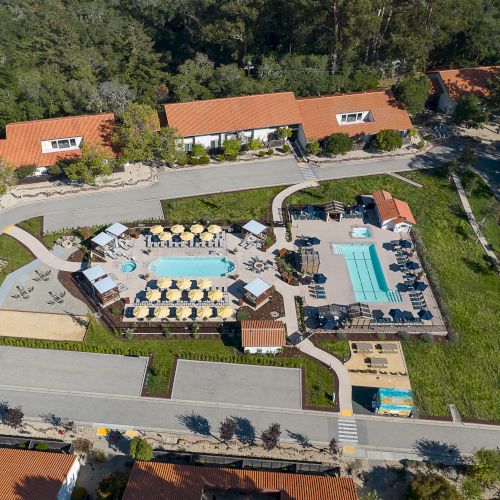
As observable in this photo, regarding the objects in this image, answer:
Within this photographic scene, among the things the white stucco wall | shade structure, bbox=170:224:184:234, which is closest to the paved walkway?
shade structure, bbox=170:224:184:234

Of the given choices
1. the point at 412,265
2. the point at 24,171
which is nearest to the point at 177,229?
the point at 24,171

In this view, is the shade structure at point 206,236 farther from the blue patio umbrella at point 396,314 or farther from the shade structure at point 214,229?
the blue patio umbrella at point 396,314

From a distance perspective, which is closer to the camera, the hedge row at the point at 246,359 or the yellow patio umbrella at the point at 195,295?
the hedge row at the point at 246,359

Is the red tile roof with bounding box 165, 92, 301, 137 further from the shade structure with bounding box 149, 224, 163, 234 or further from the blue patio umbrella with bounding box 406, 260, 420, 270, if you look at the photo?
the blue patio umbrella with bounding box 406, 260, 420, 270

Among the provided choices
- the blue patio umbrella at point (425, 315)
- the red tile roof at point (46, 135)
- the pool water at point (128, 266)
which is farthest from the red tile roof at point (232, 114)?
the blue patio umbrella at point (425, 315)

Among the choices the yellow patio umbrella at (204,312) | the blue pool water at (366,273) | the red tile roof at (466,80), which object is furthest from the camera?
the red tile roof at (466,80)
